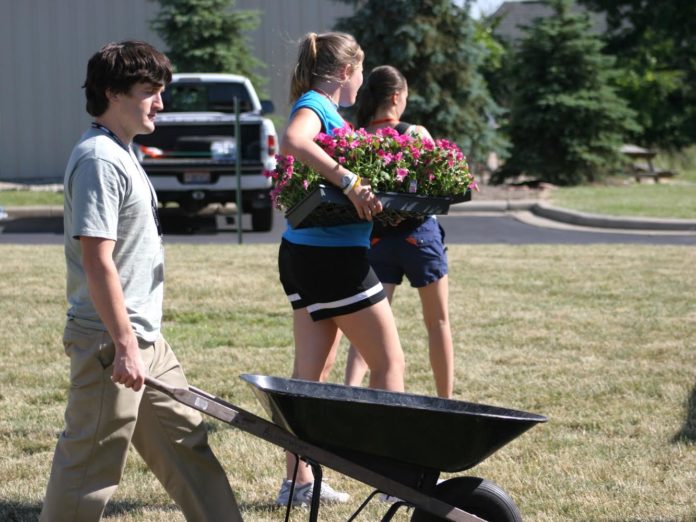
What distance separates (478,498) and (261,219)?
12.8 m

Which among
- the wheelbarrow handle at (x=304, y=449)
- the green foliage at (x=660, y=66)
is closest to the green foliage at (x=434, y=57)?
the green foliage at (x=660, y=66)

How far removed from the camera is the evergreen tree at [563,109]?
25.0m

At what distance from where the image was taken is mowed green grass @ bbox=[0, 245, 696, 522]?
4.61 meters

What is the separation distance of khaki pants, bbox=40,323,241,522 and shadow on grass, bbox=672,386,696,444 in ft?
8.82

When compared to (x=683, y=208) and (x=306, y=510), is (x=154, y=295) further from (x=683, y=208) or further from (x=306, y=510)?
(x=683, y=208)

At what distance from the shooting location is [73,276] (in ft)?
11.0

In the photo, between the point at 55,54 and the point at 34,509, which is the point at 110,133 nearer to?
the point at 34,509

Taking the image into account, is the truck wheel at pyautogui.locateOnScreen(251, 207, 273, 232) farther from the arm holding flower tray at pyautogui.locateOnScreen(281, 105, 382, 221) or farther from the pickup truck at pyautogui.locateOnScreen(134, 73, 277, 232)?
the arm holding flower tray at pyautogui.locateOnScreen(281, 105, 382, 221)

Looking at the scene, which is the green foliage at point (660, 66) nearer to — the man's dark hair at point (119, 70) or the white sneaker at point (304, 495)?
the white sneaker at point (304, 495)

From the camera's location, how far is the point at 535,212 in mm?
19641

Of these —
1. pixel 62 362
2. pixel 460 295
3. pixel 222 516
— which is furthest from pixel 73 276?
pixel 460 295

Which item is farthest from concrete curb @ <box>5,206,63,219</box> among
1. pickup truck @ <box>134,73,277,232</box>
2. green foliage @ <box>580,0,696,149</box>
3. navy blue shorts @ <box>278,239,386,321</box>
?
green foliage @ <box>580,0,696,149</box>

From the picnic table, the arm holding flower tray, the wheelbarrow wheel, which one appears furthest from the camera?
the picnic table

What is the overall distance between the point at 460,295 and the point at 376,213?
18.7 feet
